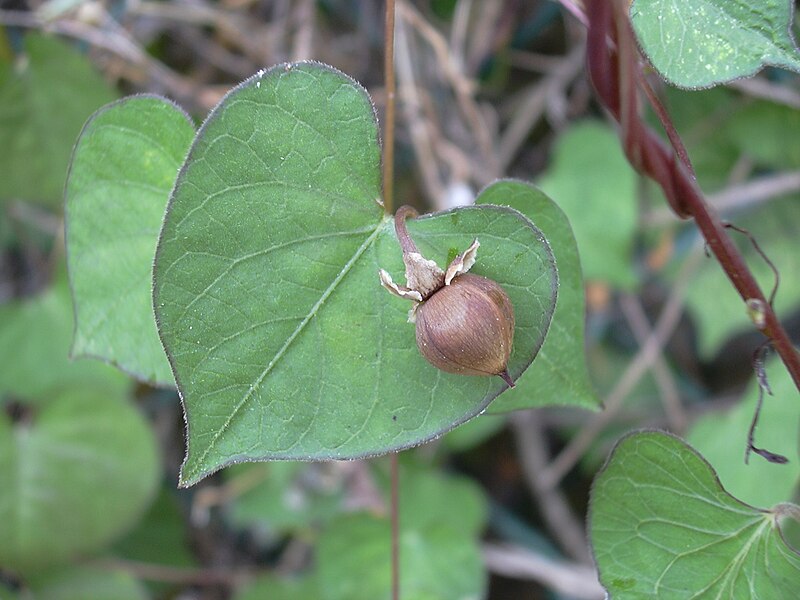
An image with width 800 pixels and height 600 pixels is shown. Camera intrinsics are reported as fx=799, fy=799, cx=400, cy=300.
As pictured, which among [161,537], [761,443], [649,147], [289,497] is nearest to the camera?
[649,147]

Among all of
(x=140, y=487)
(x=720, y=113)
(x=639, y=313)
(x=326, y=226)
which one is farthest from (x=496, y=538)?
(x=326, y=226)

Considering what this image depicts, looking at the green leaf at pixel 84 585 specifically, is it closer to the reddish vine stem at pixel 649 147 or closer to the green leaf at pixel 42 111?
the green leaf at pixel 42 111

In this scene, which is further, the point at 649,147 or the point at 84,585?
the point at 84,585

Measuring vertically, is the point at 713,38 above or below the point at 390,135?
above

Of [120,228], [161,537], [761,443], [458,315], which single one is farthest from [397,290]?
[161,537]

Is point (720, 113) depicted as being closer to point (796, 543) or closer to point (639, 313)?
point (639, 313)

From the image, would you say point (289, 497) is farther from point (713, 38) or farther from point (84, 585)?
point (713, 38)

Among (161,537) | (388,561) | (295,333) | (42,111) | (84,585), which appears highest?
(295,333)
